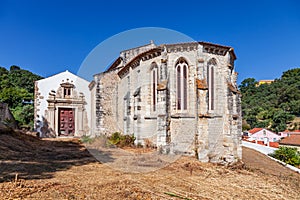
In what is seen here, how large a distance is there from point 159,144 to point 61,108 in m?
13.0

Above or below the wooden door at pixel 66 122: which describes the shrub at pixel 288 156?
below

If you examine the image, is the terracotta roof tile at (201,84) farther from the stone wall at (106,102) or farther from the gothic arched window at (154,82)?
the stone wall at (106,102)

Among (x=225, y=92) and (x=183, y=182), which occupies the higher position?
(x=225, y=92)

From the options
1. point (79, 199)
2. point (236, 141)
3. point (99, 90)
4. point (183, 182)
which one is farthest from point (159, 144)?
point (99, 90)

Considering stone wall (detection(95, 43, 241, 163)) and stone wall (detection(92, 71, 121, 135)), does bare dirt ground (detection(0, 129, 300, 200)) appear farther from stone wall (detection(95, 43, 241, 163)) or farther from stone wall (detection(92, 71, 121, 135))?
stone wall (detection(92, 71, 121, 135))

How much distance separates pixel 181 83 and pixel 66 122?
541 inches

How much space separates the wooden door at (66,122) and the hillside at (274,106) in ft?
117

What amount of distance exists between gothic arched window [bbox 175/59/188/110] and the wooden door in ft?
43.0

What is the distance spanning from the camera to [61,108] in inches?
818

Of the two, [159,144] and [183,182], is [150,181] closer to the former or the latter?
[183,182]

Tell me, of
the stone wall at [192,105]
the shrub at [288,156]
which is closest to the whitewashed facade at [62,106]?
the stone wall at [192,105]

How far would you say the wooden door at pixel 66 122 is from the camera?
20797mm

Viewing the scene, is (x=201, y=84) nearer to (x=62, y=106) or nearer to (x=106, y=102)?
(x=106, y=102)

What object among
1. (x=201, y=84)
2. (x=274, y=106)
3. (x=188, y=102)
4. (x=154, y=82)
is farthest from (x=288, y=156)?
(x=274, y=106)
